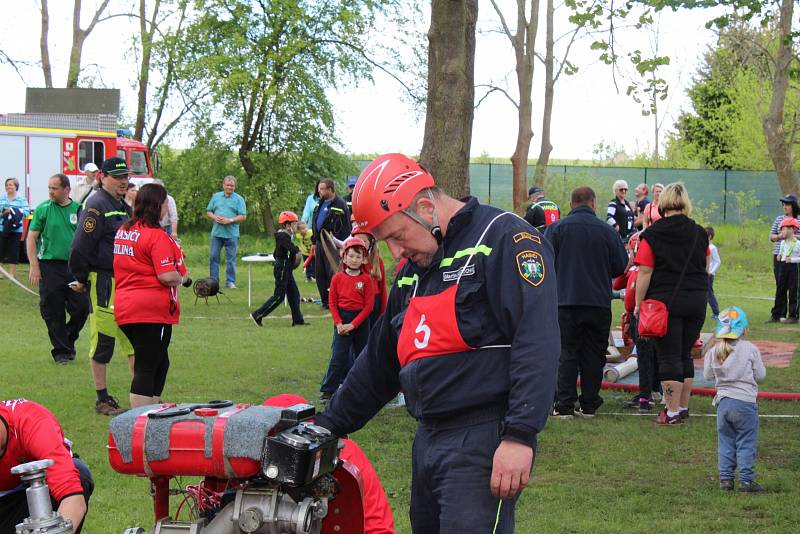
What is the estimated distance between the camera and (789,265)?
15695 mm

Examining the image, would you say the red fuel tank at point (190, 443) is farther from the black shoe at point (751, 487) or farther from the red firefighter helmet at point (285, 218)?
the red firefighter helmet at point (285, 218)

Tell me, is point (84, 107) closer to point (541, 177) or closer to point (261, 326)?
point (541, 177)

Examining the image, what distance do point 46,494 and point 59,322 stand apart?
8176 mm

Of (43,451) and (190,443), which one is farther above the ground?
(190,443)

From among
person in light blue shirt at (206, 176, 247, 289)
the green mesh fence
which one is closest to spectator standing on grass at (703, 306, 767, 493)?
person in light blue shirt at (206, 176, 247, 289)

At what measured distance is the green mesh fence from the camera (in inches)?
1476

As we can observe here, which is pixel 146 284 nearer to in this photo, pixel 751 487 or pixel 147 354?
pixel 147 354

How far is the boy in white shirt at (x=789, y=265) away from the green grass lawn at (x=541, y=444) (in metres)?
1.58

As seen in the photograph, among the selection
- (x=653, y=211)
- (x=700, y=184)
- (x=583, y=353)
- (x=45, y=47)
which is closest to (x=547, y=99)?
(x=700, y=184)

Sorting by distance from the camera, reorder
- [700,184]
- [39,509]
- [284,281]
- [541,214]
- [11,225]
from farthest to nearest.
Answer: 1. [700,184]
2. [11,225]
3. [284,281]
4. [541,214]
5. [39,509]

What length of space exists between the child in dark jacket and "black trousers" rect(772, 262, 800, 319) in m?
9.07

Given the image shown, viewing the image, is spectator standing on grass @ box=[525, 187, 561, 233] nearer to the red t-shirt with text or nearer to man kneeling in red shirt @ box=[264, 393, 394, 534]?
the red t-shirt with text

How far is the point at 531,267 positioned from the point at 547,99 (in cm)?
3263

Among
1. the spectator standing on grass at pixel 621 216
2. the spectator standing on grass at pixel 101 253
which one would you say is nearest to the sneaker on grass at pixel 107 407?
the spectator standing on grass at pixel 101 253
